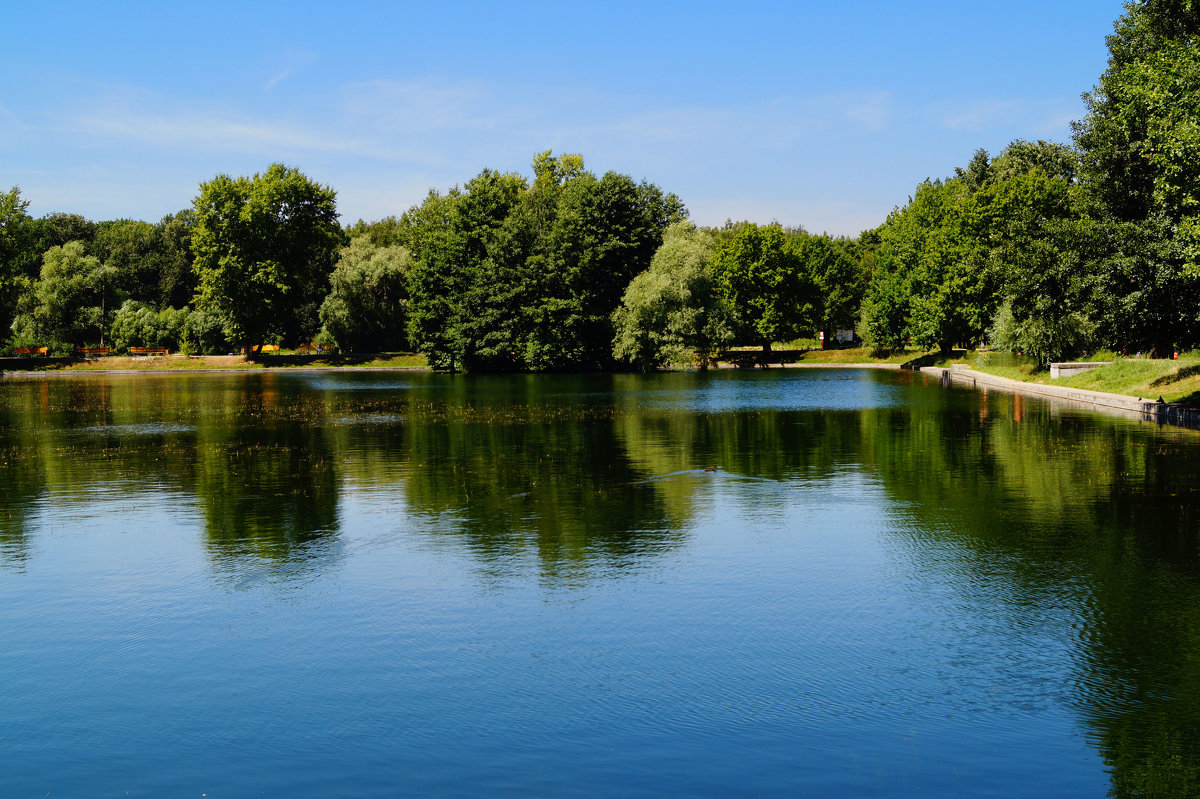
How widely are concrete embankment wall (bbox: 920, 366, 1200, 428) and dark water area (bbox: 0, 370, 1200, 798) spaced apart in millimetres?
11605

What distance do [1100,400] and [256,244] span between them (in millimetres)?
93729

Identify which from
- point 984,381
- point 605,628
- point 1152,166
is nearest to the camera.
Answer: point 605,628

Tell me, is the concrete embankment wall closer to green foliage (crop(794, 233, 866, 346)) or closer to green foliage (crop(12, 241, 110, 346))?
green foliage (crop(794, 233, 866, 346))

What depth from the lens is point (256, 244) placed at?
11256cm

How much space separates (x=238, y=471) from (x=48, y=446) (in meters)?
11.3

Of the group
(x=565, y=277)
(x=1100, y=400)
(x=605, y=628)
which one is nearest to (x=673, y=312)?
(x=565, y=277)

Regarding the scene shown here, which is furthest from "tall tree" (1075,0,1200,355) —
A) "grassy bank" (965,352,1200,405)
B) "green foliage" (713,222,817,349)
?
"green foliage" (713,222,817,349)

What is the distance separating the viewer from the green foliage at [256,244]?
10962 centimetres

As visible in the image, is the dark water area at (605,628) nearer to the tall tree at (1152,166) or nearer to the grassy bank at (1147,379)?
the tall tree at (1152,166)

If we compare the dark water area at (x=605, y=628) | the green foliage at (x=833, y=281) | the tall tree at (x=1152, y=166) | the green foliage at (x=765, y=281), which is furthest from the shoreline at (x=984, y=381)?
the green foliage at (x=833, y=281)

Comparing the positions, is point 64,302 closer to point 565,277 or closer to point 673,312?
point 565,277

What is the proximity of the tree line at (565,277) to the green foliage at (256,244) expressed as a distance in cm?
23

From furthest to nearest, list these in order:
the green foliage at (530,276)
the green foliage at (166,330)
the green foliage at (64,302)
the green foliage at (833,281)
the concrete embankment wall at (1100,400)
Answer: the green foliage at (833,281)
the green foliage at (64,302)
the green foliage at (166,330)
the green foliage at (530,276)
the concrete embankment wall at (1100,400)

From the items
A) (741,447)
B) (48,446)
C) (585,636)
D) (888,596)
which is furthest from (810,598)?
(48,446)
